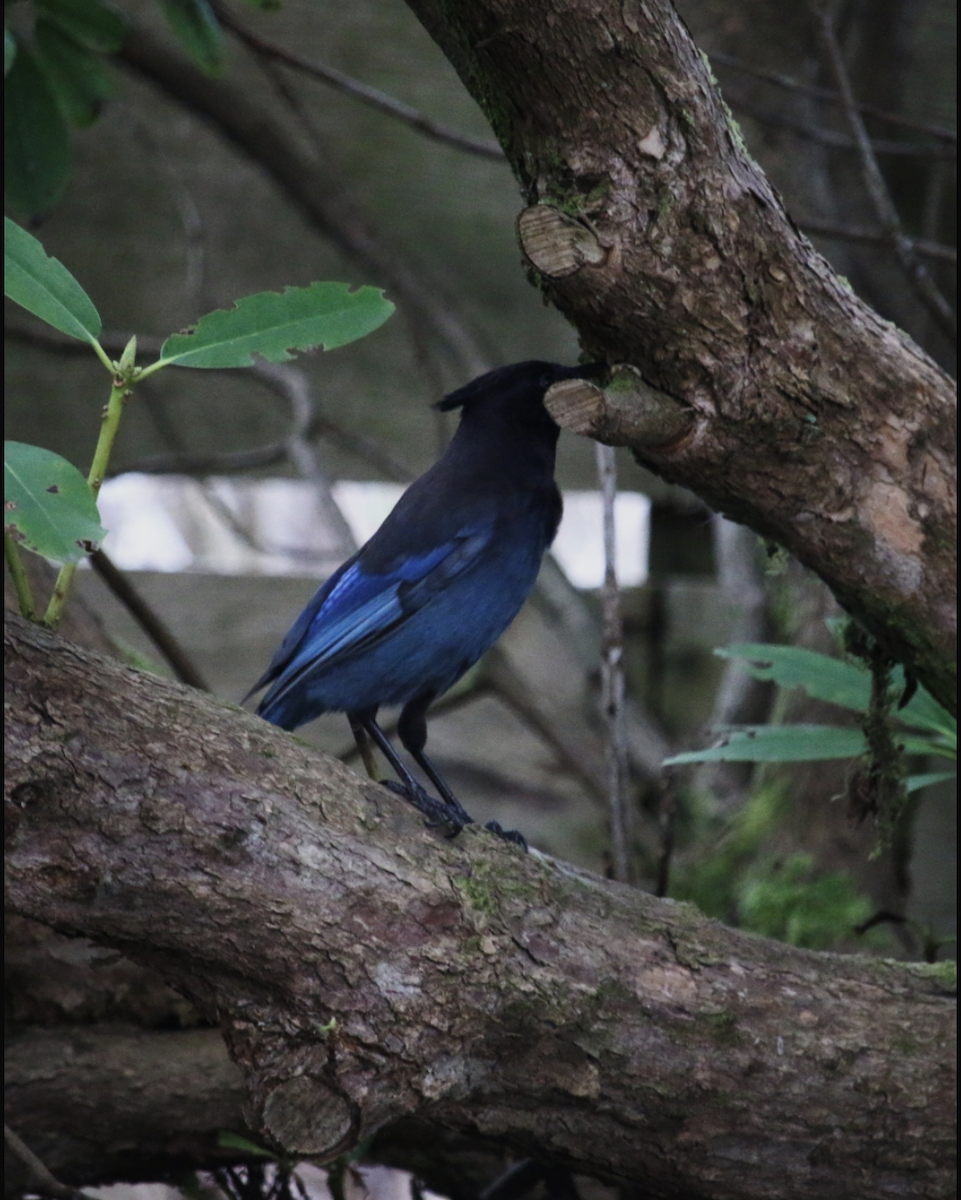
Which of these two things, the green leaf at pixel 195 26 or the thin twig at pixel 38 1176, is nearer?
the thin twig at pixel 38 1176

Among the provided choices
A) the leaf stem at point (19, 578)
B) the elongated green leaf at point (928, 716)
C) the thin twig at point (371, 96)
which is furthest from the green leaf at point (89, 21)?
the elongated green leaf at point (928, 716)

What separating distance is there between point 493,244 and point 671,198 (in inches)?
81.1

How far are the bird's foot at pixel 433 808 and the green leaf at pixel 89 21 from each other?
1549mm

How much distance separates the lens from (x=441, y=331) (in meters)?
3.59

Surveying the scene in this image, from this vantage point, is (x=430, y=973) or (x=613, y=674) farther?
(x=613, y=674)

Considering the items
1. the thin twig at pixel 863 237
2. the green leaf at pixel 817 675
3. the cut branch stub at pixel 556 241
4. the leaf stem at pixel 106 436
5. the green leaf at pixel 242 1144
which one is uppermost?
the thin twig at pixel 863 237

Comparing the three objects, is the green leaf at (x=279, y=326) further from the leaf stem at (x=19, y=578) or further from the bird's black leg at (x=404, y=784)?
the bird's black leg at (x=404, y=784)

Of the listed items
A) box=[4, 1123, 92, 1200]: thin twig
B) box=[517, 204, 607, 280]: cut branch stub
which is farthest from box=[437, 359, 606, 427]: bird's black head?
box=[4, 1123, 92, 1200]: thin twig

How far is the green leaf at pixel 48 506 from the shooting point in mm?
1320

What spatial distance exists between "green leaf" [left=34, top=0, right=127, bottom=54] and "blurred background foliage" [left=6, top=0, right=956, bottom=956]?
640 mm

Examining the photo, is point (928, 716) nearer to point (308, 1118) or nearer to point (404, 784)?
point (404, 784)

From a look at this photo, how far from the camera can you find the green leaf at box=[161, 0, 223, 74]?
8.43 ft

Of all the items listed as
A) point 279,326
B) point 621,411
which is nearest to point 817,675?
point 621,411

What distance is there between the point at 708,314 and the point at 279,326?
0.54 meters
